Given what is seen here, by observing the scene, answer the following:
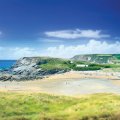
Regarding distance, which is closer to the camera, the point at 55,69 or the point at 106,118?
the point at 106,118

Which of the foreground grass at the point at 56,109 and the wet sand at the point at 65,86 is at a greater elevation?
the foreground grass at the point at 56,109

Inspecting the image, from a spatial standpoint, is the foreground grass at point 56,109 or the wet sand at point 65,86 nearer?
the foreground grass at point 56,109

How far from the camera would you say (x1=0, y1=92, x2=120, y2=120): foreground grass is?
118ft

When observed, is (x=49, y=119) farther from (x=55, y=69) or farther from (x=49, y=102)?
(x=55, y=69)

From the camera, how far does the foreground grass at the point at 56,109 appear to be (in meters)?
35.8

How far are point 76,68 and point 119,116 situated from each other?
16511 cm

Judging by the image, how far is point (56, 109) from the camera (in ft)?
153

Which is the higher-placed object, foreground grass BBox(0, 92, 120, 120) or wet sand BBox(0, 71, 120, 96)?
foreground grass BBox(0, 92, 120, 120)

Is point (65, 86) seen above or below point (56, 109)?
below

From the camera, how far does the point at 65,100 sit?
179 ft

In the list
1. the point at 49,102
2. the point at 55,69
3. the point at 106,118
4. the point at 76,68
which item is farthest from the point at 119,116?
the point at 76,68

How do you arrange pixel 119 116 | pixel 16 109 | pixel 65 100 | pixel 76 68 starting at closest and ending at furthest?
pixel 119 116 → pixel 16 109 → pixel 65 100 → pixel 76 68

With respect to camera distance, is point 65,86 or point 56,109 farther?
point 65,86

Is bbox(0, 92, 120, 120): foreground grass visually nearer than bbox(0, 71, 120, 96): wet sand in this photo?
Yes
